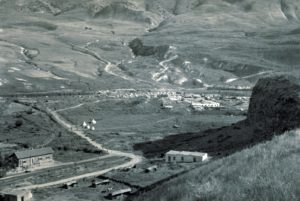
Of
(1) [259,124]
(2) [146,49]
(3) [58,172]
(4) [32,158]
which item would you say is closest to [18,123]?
(4) [32,158]

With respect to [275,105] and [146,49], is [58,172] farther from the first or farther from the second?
[146,49]

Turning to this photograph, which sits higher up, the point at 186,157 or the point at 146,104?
the point at 186,157

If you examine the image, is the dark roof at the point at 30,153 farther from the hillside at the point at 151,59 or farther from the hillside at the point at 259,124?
the hillside at the point at 151,59

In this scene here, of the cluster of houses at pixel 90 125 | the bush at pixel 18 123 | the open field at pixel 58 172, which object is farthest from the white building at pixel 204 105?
the open field at pixel 58 172

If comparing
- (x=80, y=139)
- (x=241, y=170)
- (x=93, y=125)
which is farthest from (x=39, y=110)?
(x=241, y=170)

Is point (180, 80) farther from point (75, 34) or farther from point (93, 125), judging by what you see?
point (75, 34)

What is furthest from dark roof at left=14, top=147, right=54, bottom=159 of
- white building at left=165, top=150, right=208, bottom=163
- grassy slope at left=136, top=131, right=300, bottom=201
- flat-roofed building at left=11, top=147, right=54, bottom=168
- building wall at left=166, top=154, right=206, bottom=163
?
grassy slope at left=136, top=131, right=300, bottom=201
